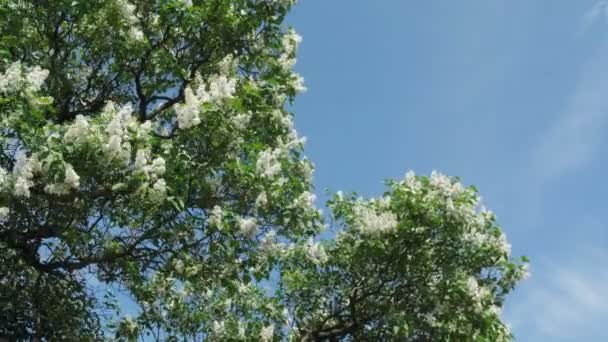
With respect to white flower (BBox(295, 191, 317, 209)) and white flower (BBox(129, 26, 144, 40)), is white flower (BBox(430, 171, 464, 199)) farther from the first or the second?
white flower (BBox(129, 26, 144, 40))

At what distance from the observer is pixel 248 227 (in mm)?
7328

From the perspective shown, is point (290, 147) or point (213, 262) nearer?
point (213, 262)

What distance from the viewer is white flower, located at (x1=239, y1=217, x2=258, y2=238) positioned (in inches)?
287

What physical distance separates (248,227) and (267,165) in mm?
656

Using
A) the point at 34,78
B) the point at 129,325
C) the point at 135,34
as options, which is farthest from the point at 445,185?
the point at 129,325

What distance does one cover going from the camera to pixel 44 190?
6516 millimetres

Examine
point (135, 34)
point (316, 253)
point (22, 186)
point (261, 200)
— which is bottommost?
point (22, 186)

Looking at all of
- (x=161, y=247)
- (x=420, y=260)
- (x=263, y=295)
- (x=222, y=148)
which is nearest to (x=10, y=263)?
(x=161, y=247)

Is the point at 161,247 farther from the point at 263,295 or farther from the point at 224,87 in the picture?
the point at 263,295

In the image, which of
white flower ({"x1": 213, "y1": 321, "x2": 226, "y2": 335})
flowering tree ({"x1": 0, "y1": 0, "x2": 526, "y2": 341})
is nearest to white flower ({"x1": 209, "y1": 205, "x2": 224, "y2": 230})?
flowering tree ({"x1": 0, "y1": 0, "x2": 526, "y2": 341})

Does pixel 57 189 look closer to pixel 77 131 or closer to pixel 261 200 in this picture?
pixel 77 131

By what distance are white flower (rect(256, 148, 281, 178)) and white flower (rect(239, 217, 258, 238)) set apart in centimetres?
49

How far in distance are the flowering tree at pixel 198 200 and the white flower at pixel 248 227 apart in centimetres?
7

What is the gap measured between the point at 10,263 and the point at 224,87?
11.6ft
